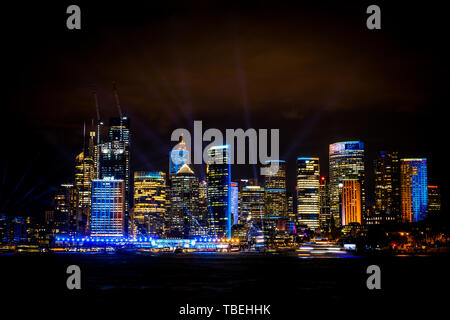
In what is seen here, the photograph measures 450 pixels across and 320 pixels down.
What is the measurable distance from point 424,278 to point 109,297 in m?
62.8

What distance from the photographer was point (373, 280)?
116 meters

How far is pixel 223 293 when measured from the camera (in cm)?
8631

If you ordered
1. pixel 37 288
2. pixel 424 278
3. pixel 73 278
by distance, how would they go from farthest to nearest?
pixel 73 278, pixel 424 278, pixel 37 288

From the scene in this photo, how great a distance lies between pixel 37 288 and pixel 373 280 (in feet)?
206

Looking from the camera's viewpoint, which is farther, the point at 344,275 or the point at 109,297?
the point at 344,275
